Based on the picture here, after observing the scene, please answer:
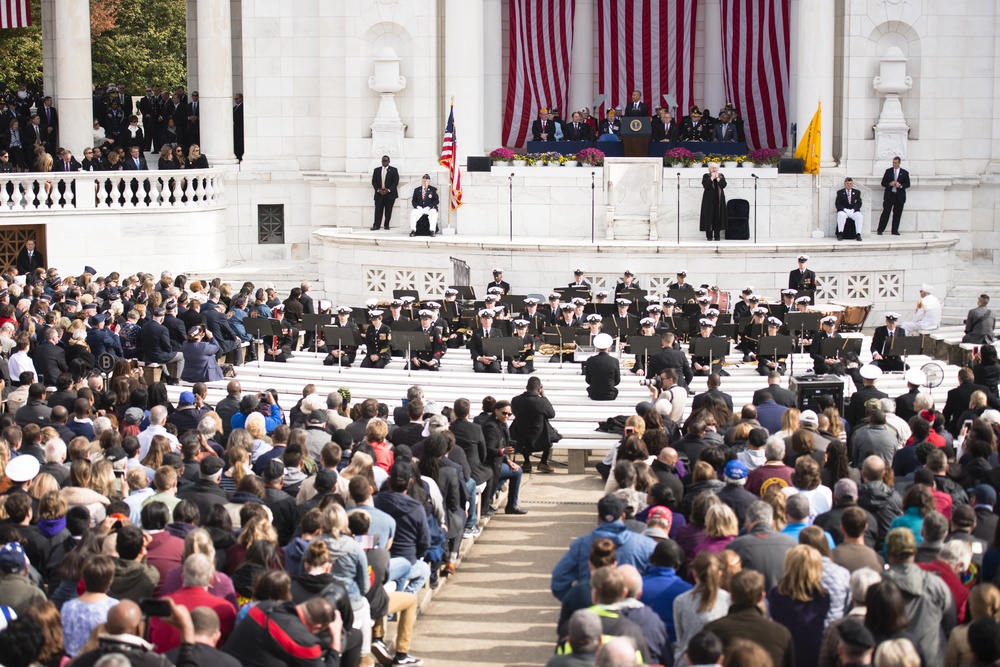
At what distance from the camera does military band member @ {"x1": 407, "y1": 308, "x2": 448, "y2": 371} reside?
2589 centimetres

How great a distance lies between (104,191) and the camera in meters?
36.4

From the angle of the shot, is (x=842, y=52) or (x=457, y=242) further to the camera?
(x=842, y=52)

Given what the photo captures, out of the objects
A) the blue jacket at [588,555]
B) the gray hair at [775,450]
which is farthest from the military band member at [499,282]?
the blue jacket at [588,555]

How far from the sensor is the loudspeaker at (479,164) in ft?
121

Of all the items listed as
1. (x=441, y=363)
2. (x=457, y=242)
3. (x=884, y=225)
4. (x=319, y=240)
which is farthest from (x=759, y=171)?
(x=441, y=363)

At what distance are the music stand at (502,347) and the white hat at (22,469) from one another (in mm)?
11529

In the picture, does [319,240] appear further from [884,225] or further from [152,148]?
[884,225]

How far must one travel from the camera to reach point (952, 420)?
1973 centimetres

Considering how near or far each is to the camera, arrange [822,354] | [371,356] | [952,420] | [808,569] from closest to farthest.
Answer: [808,569] < [952,420] < [822,354] < [371,356]

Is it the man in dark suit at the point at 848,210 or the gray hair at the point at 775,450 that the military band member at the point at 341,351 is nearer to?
the gray hair at the point at 775,450

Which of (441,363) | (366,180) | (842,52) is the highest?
(842,52)

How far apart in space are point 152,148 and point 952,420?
26.4m

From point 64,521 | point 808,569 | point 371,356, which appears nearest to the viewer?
point 808,569

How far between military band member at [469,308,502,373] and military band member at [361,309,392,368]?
1552mm
